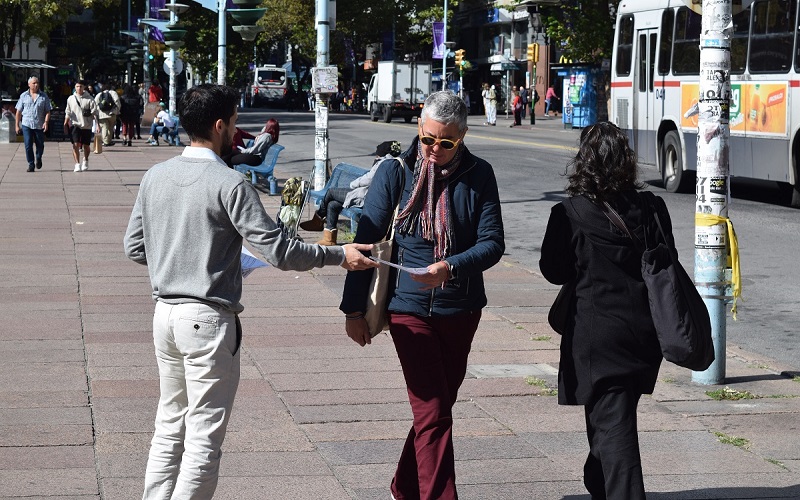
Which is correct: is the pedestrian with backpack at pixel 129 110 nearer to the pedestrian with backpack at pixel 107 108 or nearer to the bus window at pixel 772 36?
the pedestrian with backpack at pixel 107 108

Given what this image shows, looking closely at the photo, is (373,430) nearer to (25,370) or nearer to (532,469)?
(532,469)

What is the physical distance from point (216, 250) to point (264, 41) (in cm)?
7391

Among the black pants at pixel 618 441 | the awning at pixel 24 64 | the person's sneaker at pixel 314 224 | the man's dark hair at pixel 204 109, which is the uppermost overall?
the awning at pixel 24 64

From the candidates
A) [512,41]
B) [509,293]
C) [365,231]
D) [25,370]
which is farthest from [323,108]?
[512,41]

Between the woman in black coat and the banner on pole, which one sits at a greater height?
the banner on pole

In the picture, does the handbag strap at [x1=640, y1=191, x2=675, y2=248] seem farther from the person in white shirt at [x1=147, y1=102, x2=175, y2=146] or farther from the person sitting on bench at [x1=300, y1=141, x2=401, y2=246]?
the person in white shirt at [x1=147, y1=102, x2=175, y2=146]

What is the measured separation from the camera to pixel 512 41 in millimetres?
73188

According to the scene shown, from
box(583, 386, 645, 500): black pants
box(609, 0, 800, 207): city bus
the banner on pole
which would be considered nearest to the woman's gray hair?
box(583, 386, 645, 500): black pants

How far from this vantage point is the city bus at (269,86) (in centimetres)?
7850

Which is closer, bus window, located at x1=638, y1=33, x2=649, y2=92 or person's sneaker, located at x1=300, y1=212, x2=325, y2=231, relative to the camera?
person's sneaker, located at x1=300, y1=212, x2=325, y2=231

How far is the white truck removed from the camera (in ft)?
185

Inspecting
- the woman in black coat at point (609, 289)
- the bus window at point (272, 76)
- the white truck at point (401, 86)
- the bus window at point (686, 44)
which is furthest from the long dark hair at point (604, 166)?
the bus window at point (272, 76)

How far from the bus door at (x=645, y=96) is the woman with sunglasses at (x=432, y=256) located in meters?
17.8

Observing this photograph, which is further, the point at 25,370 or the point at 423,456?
the point at 25,370
